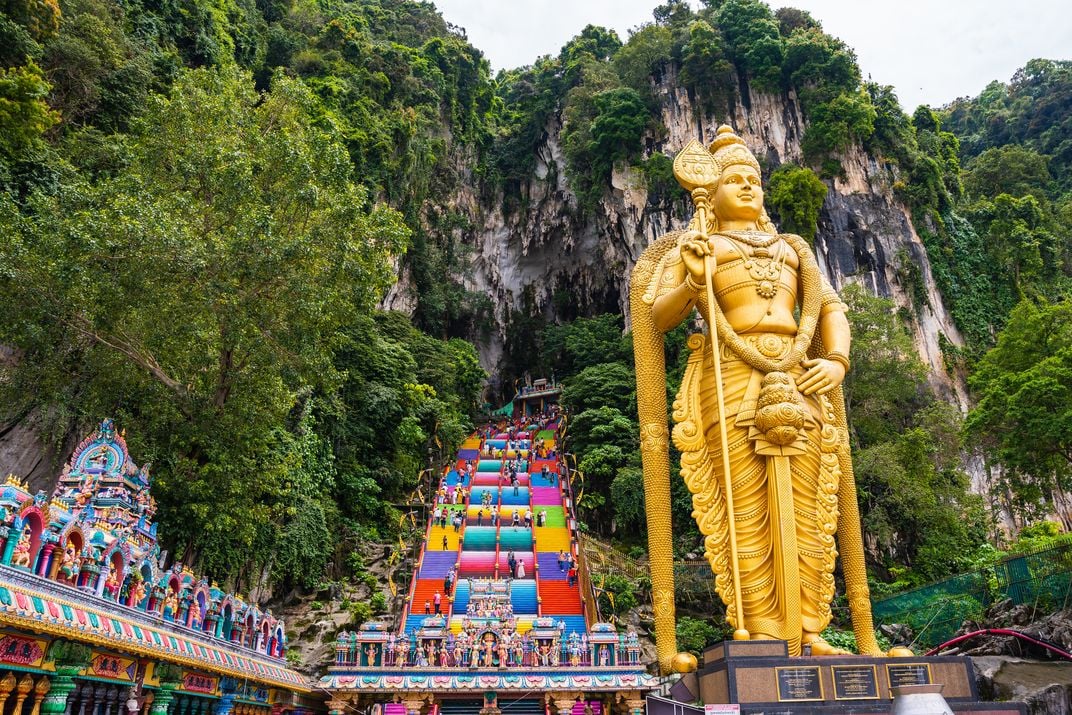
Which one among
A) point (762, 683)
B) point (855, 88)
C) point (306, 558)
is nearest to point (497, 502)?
point (306, 558)

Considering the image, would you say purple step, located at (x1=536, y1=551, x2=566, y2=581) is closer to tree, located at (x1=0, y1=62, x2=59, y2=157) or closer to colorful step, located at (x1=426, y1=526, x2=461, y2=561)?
colorful step, located at (x1=426, y1=526, x2=461, y2=561)

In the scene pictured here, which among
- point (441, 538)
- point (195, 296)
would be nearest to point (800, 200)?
point (441, 538)

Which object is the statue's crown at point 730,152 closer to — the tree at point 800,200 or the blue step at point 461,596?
the blue step at point 461,596

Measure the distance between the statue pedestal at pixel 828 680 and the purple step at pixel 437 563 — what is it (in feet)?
28.4

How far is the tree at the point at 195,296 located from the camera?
25.0ft

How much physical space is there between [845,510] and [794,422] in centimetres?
135

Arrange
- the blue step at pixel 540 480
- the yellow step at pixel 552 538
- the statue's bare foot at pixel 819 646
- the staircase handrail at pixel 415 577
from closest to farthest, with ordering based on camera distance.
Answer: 1. the statue's bare foot at pixel 819 646
2. the staircase handrail at pixel 415 577
3. the yellow step at pixel 552 538
4. the blue step at pixel 540 480

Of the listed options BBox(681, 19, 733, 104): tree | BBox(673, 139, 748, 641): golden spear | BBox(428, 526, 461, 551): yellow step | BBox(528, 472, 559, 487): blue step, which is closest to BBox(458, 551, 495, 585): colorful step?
BBox(428, 526, 461, 551): yellow step

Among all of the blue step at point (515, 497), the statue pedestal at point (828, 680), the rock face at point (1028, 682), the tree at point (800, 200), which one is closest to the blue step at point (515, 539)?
the blue step at point (515, 497)

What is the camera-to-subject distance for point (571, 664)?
754 centimetres

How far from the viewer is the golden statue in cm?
585

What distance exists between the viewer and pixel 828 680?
495 centimetres

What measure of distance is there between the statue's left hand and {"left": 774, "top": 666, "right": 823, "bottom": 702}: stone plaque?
223cm

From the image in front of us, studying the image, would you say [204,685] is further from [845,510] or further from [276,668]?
[845,510]
